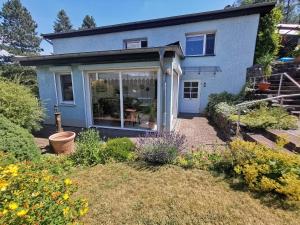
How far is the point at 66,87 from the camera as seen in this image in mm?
7719

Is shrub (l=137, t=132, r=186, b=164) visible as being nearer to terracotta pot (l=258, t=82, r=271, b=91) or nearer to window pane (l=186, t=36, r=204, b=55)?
terracotta pot (l=258, t=82, r=271, b=91)

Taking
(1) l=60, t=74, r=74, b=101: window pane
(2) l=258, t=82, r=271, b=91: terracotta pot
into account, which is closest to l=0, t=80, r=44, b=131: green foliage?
(1) l=60, t=74, r=74, b=101: window pane

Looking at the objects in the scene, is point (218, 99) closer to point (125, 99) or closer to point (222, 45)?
point (222, 45)

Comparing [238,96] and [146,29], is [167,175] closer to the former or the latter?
[238,96]

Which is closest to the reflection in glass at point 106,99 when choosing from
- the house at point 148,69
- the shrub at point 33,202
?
the house at point 148,69

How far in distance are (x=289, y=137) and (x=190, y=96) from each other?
23.0 feet

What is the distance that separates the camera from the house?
621 cm

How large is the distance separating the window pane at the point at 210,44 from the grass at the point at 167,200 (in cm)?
887

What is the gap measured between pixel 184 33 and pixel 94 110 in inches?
297

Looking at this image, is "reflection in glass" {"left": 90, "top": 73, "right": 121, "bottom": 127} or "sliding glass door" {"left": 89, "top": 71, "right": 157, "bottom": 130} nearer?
"sliding glass door" {"left": 89, "top": 71, "right": 157, "bottom": 130}

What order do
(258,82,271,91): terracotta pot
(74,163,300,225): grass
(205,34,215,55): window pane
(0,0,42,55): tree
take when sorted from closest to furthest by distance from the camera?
(74,163,300,225): grass, (258,82,271,91): terracotta pot, (205,34,215,55): window pane, (0,0,42,55): tree

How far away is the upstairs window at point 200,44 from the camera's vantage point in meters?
10.2

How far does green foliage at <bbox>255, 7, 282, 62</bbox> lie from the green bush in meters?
11.9

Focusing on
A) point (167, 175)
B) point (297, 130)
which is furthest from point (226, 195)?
point (297, 130)
